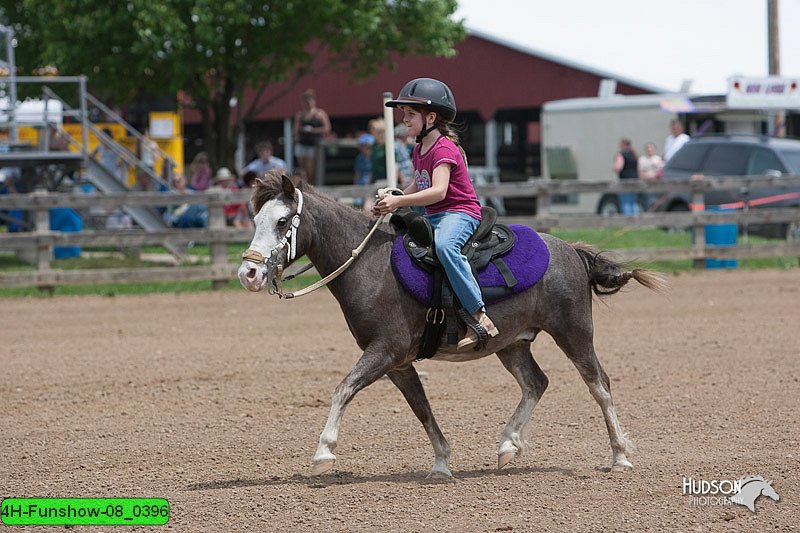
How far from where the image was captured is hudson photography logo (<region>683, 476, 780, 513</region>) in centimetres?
562

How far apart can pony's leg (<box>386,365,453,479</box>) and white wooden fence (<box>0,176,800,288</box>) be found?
9166 millimetres

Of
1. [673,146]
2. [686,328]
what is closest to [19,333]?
[686,328]

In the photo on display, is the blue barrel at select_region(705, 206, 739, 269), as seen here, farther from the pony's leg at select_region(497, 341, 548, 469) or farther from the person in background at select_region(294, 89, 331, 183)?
the pony's leg at select_region(497, 341, 548, 469)

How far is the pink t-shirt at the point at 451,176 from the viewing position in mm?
6266

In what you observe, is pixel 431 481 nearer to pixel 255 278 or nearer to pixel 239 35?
pixel 255 278

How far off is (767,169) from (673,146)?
298 centimetres

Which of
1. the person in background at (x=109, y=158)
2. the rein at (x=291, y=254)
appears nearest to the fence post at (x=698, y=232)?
the person in background at (x=109, y=158)

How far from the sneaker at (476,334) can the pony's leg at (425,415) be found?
1.11ft

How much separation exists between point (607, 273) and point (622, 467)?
1239mm

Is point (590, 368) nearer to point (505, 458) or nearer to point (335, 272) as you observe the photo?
point (505, 458)

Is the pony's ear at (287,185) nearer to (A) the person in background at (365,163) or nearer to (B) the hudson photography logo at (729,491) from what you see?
(B) the hudson photography logo at (729,491)

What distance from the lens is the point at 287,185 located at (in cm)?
606

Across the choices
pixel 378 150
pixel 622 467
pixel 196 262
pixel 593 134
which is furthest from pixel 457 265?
pixel 593 134

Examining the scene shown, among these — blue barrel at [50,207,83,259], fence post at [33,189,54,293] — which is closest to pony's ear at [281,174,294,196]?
fence post at [33,189,54,293]
